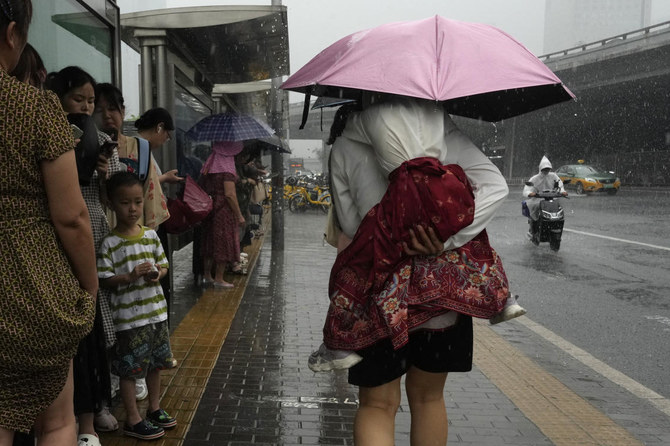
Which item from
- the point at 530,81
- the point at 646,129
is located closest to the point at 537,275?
the point at 530,81

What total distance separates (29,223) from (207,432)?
2.22 metres

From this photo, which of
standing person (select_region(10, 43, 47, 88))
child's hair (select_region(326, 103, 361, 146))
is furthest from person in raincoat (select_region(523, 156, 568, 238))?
standing person (select_region(10, 43, 47, 88))

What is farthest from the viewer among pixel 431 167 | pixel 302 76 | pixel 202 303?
pixel 202 303

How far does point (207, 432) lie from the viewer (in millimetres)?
3971

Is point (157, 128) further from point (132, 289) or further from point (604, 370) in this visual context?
point (604, 370)

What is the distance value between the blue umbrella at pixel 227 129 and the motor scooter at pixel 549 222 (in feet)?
21.2

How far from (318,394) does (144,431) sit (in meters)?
1.24

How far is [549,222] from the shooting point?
13328 millimetres

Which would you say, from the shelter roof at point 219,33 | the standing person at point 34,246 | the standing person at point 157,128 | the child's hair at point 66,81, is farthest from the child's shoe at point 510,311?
the shelter roof at point 219,33

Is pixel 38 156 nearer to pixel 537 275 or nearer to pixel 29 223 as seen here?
pixel 29 223

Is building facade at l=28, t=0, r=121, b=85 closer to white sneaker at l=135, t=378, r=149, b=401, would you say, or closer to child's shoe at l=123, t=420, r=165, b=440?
white sneaker at l=135, t=378, r=149, b=401

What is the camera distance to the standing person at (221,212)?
27.2 feet

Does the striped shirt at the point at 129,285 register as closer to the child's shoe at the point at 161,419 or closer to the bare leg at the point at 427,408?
the child's shoe at the point at 161,419

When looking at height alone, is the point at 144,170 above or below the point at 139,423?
above
